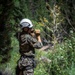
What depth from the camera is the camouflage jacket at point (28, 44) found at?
5535 mm

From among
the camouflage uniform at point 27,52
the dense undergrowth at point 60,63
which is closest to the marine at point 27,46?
the camouflage uniform at point 27,52

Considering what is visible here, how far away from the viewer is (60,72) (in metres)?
6.61

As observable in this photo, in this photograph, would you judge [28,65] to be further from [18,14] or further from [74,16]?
[74,16]

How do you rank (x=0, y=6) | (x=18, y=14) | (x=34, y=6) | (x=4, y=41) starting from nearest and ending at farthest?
(x=0, y=6) < (x=4, y=41) < (x=18, y=14) < (x=34, y=6)

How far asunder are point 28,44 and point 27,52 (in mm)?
154

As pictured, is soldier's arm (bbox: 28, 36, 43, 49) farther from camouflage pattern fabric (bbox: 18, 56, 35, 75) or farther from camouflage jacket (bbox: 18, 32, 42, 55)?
camouflage pattern fabric (bbox: 18, 56, 35, 75)

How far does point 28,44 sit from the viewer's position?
554 cm

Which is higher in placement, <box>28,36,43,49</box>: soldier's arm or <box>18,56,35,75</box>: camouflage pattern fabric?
<box>28,36,43,49</box>: soldier's arm

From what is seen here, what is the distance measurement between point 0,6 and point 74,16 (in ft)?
27.6

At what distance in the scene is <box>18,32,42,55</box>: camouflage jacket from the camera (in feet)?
18.2

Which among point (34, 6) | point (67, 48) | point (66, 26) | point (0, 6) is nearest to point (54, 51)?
point (67, 48)

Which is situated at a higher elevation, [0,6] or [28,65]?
[0,6]

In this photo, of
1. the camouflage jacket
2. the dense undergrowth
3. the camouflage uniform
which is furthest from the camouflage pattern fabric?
the dense undergrowth

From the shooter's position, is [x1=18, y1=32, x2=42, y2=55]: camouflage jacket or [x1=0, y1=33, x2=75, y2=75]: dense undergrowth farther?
[x1=0, y1=33, x2=75, y2=75]: dense undergrowth
